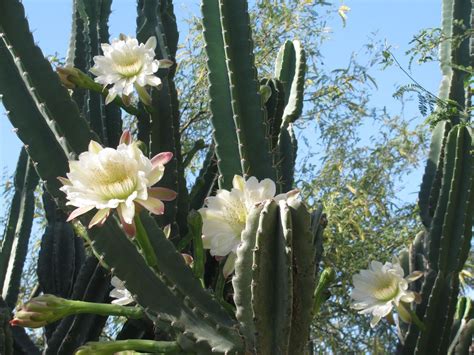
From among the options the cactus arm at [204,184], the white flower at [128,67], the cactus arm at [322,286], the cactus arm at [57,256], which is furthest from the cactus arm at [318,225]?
the cactus arm at [57,256]

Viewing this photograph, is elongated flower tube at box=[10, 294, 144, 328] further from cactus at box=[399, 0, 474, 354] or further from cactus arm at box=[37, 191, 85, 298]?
cactus at box=[399, 0, 474, 354]

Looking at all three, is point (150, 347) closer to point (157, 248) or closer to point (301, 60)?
point (157, 248)

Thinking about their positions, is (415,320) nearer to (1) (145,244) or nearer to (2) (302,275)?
(2) (302,275)

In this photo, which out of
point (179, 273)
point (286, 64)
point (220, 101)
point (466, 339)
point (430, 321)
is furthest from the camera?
point (286, 64)

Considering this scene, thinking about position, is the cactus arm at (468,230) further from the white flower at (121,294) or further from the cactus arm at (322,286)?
the white flower at (121,294)

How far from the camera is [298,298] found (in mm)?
1931

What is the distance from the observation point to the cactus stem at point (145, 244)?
2.01 meters

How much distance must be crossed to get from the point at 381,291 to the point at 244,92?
2.42ft

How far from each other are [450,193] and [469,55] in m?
1.01

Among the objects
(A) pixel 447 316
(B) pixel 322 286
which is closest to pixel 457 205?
(A) pixel 447 316

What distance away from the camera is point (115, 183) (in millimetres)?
1944

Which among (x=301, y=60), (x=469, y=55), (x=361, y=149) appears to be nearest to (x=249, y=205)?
(x=301, y=60)

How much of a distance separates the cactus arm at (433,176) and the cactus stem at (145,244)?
1505mm

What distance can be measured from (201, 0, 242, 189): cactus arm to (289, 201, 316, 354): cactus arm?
53 cm
